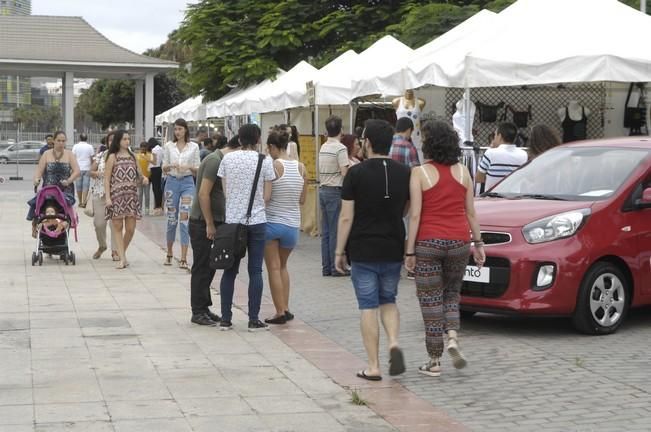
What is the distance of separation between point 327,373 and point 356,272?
0.82 metres

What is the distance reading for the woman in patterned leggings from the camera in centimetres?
796

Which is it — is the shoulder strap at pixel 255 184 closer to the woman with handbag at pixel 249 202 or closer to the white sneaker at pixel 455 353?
the woman with handbag at pixel 249 202

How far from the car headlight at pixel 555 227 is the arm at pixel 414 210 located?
186 cm

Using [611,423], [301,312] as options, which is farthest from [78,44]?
[611,423]

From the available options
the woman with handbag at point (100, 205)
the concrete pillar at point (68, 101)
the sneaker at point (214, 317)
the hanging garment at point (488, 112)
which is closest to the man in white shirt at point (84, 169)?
the woman with handbag at point (100, 205)

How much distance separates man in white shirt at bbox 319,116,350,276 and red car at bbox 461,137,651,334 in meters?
3.57

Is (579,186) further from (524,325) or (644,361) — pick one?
(644,361)

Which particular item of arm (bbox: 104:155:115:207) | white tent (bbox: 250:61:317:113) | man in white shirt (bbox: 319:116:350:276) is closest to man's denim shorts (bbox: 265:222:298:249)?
man in white shirt (bbox: 319:116:350:276)

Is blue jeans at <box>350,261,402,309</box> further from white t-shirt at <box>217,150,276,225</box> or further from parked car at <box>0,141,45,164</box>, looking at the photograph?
parked car at <box>0,141,45,164</box>

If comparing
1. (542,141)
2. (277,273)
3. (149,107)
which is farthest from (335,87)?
(149,107)

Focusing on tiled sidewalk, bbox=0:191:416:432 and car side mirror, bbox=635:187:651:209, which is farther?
car side mirror, bbox=635:187:651:209

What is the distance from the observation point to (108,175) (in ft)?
48.2

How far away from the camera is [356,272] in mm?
7973

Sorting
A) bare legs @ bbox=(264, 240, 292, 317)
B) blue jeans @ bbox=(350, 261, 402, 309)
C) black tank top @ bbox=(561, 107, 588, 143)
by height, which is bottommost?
bare legs @ bbox=(264, 240, 292, 317)
